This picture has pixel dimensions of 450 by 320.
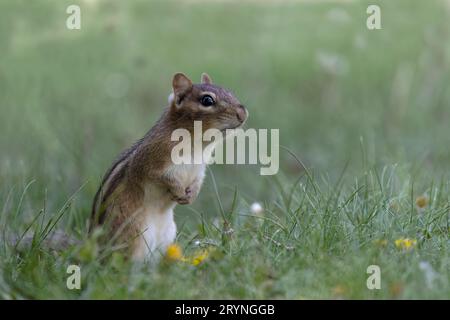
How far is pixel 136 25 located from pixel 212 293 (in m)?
6.76

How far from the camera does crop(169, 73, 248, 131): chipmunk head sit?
4445 millimetres

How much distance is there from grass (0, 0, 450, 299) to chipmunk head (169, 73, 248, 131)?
332 millimetres

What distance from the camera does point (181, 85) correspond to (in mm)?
4531

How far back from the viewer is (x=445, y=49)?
8.73 metres

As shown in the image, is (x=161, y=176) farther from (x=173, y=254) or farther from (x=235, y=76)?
(x=235, y=76)

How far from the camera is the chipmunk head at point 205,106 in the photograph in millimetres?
4445

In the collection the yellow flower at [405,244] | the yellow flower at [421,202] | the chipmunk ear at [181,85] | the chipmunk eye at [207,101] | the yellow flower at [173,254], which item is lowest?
the yellow flower at [173,254]

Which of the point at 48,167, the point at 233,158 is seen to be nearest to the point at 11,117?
the point at 48,167

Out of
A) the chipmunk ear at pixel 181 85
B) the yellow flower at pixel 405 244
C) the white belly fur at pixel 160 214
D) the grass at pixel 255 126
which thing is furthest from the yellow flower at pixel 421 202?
the chipmunk ear at pixel 181 85

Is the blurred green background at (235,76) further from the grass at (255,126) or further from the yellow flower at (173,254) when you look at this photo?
the yellow flower at (173,254)

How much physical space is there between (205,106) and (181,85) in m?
0.18

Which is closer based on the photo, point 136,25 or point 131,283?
point 131,283

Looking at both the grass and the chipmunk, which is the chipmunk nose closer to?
the chipmunk

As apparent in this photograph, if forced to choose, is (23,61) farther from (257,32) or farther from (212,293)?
(212,293)
